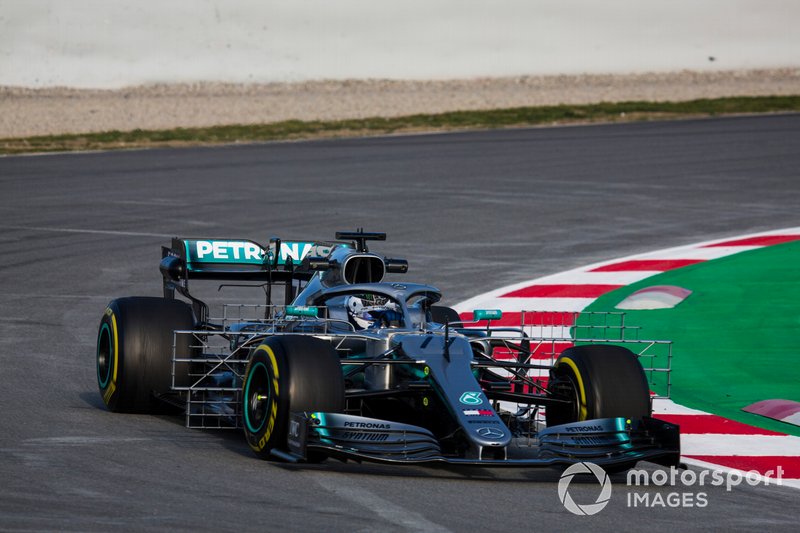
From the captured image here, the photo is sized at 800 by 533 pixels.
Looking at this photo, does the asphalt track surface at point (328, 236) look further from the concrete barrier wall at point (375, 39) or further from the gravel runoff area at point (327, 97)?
the concrete barrier wall at point (375, 39)

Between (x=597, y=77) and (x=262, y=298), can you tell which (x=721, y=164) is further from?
(x=597, y=77)

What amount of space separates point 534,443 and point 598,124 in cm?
2196

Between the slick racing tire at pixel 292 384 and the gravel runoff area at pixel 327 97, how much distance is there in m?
23.2

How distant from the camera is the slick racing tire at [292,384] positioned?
24.1ft

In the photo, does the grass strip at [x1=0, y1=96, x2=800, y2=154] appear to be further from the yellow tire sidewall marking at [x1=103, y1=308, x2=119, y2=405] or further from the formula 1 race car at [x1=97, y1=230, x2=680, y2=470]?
the formula 1 race car at [x1=97, y1=230, x2=680, y2=470]

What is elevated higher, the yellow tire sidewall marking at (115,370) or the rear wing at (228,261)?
the rear wing at (228,261)

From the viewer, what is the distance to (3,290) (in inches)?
532

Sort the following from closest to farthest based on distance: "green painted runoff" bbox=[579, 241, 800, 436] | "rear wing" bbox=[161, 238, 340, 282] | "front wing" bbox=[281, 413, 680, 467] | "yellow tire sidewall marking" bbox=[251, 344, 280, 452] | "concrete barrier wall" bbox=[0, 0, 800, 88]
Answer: "front wing" bbox=[281, 413, 680, 467]
"yellow tire sidewall marking" bbox=[251, 344, 280, 452]
"green painted runoff" bbox=[579, 241, 800, 436]
"rear wing" bbox=[161, 238, 340, 282]
"concrete barrier wall" bbox=[0, 0, 800, 88]

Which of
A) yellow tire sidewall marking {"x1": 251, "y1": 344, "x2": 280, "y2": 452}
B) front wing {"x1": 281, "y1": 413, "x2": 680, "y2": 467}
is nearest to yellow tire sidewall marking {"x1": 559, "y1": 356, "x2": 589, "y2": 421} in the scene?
front wing {"x1": 281, "y1": 413, "x2": 680, "y2": 467}

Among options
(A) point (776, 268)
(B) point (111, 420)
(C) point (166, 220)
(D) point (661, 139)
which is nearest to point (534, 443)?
(B) point (111, 420)

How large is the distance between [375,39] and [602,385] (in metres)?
45.4

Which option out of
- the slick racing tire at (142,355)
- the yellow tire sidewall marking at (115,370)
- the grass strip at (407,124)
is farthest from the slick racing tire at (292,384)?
the grass strip at (407,124)

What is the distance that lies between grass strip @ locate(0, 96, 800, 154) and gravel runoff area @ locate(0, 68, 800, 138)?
207 cm

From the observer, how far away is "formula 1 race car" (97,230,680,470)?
23.8 ft
